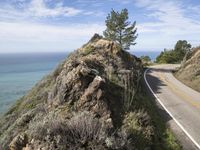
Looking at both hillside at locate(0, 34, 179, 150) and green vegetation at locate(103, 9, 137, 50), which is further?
green vegetation at locate(103, 9, 137, 50)

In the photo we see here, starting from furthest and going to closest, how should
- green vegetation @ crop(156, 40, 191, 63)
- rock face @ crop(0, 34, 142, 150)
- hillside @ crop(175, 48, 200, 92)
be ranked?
green vegetation @ crop(156, 40, 191, 63), hillside @ crop(175, 48, 200, 92), rock face @ crop(0, 34, 142, 150)

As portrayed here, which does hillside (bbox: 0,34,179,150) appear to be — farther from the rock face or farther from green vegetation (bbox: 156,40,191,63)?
green vegetation (bbox: 156,40,191,63)

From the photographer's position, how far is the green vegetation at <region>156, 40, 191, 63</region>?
2393 inches

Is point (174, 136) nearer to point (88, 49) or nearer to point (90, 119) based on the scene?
point (90, 119)

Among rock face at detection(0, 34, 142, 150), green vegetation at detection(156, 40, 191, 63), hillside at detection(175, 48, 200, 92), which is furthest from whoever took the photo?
green vegetation at detection(156, 40, 191, 63)

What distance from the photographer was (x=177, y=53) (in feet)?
203

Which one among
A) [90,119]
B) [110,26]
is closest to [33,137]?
[90,119]

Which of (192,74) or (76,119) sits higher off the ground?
(76,119)

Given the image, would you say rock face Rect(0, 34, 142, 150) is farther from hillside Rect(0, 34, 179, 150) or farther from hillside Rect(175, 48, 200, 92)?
hillside Rect(175, 48, 200, 92)

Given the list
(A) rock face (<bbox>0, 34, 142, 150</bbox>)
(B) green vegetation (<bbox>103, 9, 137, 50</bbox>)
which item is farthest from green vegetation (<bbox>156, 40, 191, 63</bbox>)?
(A) rock face (<bbox>0, 34, 142, 150</bbox>)

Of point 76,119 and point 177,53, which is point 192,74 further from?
point 177,53

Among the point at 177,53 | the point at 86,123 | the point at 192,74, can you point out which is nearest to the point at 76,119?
the point at 86,123

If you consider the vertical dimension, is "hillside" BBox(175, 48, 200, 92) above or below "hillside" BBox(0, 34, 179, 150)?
below

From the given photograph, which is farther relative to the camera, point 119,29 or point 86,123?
point 119,29
